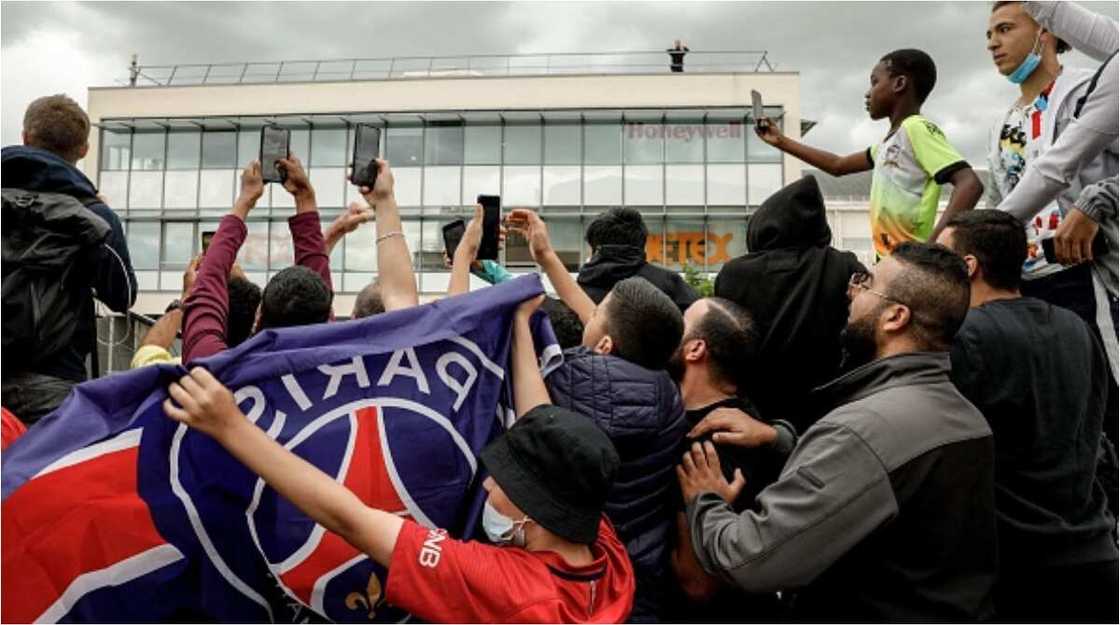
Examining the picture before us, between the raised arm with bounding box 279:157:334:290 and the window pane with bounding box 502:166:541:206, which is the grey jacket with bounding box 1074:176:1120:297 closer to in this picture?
the raised arm with bounding box 279:157:334:290

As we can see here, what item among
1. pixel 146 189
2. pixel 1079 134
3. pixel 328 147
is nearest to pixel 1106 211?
pixel 1079 134

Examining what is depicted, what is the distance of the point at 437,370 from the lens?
107 inches

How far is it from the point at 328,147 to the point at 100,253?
99.0ft

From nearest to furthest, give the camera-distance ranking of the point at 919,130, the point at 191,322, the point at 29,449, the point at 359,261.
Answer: the point at 29,449
the point at 191,322
the point at 919,130
the point at 359,261

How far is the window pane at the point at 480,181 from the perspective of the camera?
31.7m

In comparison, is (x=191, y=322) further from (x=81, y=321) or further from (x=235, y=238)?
(x=81, y=321)

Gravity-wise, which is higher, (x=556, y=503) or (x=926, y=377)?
(x=926, y=377)

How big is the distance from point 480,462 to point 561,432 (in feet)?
1.27

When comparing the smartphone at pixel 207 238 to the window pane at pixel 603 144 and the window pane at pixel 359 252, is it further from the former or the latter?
the window pane at pixel 603 144

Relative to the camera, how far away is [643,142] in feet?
106

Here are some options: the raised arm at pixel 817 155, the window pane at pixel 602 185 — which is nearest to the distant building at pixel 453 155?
the window pane at pixel 602 185

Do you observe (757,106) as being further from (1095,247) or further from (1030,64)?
(1095,247)

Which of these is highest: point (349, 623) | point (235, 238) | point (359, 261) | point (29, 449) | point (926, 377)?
point (359, 261)

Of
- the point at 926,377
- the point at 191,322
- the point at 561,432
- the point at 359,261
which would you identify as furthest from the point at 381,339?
the point at 359,261
